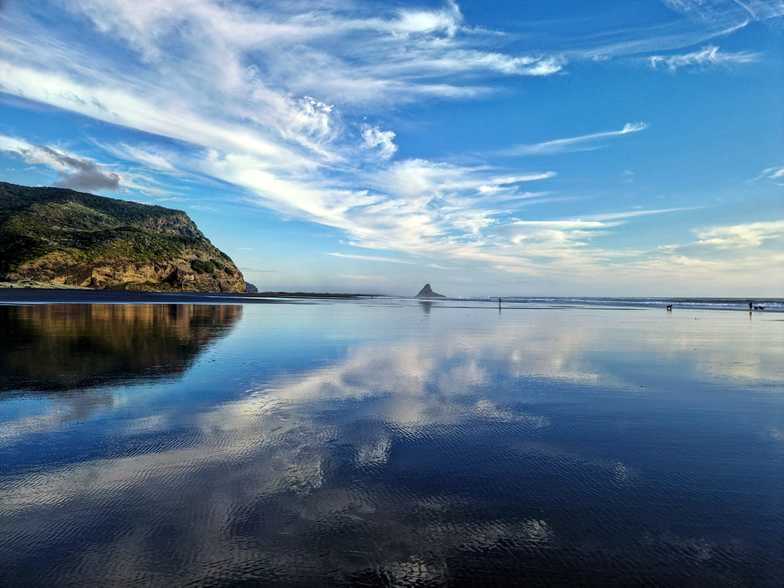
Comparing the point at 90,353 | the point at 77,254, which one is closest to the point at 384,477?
the point at 90,353

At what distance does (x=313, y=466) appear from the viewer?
7.20m

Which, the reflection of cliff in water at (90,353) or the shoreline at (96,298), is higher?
the shoreline at (96,298)

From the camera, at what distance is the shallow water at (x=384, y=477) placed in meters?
4.60

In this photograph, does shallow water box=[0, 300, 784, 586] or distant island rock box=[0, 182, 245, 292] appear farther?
distant island rock box=[0, 182, 245, 292]

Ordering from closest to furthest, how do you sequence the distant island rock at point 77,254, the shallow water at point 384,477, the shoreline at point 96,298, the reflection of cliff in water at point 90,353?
the shallow water at point 384,477 → the reflection of cliff in water at point 90,353 → the shoreline at point 96,298 → the distant island rock at point 77,254

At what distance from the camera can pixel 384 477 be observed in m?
6.82

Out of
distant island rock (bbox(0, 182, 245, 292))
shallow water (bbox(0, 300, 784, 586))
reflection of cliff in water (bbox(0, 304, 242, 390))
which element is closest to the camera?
shallow water (bbox(0, 300, 784, 586))

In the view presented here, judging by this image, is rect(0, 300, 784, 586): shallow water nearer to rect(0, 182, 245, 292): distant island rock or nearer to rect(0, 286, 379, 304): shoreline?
rect(0, 286, 379, 304): shoreline

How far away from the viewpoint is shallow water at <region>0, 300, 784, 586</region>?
460 centimetres

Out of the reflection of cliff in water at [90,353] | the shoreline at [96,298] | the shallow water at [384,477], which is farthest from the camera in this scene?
the shoreline at [96,298]

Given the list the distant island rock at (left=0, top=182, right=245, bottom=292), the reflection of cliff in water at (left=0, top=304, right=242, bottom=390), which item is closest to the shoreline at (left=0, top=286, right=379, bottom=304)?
the distant island rock at (left=0, top=182, right=245, bottom=292)

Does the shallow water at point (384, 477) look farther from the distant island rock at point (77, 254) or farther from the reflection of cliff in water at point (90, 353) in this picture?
the distant island rock at point (77, 254)

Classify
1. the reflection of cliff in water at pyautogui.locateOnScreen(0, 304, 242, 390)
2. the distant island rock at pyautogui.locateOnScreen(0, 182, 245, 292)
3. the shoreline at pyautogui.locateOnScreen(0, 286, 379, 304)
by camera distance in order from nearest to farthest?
the reflection of cliff in water at pyautogui.locateOnScreen(0, 304, 242, 390)
the shoreline at pyautogui.locateOnScreen(0, 286, 379, 304)
the distant island rock at pyautogui.locateOnScreen(0, 182, 245, 292)

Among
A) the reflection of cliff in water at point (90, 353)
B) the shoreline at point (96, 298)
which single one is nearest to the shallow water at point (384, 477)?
the reflection of cliff in water at point (90, 353)
